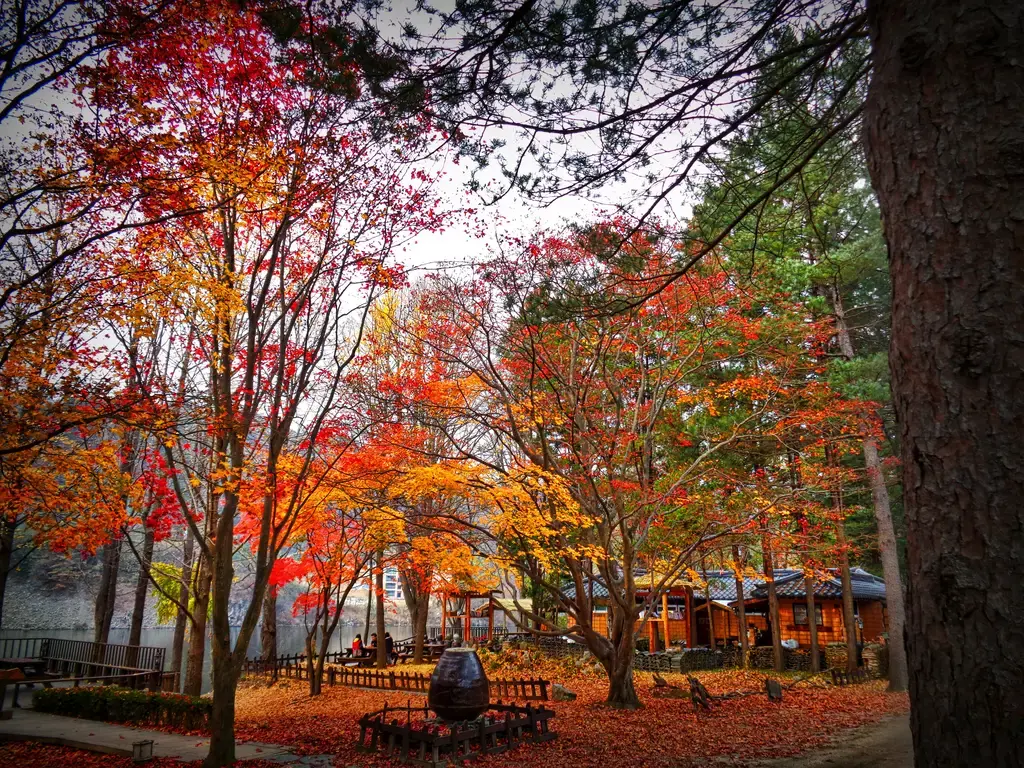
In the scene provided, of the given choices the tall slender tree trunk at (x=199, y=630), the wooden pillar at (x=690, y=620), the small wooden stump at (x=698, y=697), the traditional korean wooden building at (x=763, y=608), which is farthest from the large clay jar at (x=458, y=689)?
the wooden pillar at (x=690, y=620)

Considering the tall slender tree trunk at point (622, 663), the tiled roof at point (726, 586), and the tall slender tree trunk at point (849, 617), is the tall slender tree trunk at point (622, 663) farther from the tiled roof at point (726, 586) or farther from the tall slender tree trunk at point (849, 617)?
the tiled roof at point (726, 586)

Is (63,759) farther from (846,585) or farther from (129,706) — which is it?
(846,585)

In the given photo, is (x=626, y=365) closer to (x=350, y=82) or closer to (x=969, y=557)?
(x=350, y=82)

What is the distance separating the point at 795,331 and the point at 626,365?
4.33 meters

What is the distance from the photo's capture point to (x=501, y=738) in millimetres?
9055

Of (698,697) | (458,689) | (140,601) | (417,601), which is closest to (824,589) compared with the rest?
(698,697)

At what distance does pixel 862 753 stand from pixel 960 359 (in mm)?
9146

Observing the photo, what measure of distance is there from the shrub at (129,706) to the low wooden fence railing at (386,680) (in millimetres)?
5321

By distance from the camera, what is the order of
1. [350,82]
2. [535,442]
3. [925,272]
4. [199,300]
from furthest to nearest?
[535,442] < [199,300] < [350,82] < [925,272]

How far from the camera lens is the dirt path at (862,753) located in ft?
25.4

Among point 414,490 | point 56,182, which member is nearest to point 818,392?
point 414,490

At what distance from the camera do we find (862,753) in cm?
832

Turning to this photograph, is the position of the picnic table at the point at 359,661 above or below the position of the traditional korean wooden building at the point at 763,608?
below

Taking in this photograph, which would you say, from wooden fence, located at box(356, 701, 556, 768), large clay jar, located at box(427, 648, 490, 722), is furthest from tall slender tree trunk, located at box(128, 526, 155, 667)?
large clay jar, located at box(427, 648, 490, 722)
